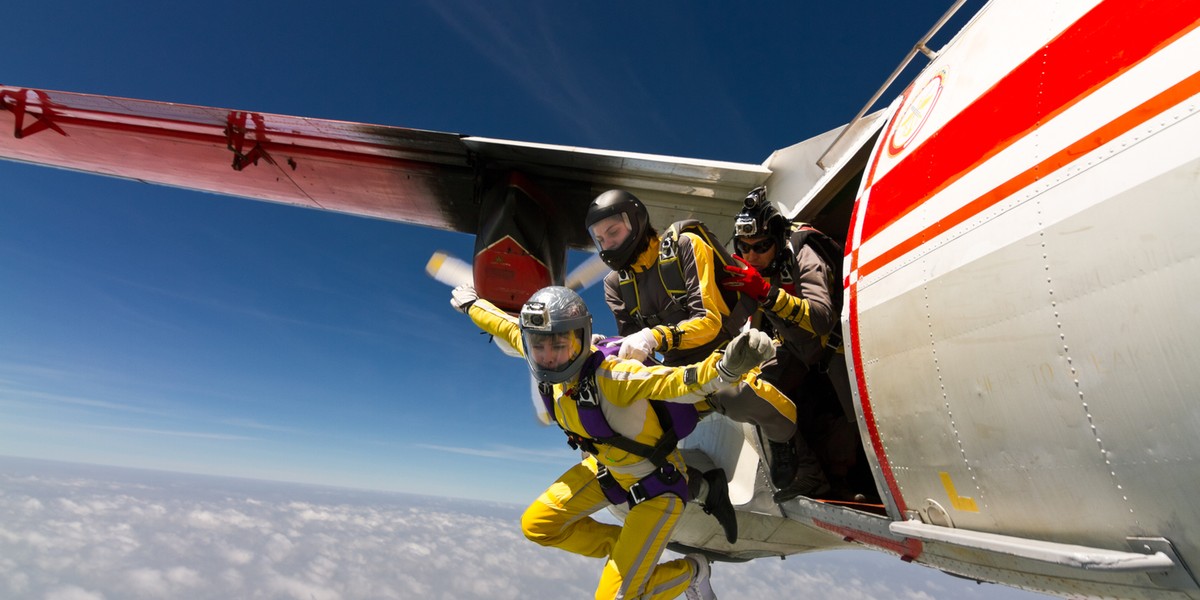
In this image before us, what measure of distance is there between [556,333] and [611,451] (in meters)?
0.93

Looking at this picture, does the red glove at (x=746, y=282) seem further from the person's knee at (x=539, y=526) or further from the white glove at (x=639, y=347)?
the person's knee at (x=539, y=526)

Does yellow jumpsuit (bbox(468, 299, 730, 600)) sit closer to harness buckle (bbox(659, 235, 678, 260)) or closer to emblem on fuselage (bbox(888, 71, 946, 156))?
harness buckle (bbox(659, 235, 678, 260))

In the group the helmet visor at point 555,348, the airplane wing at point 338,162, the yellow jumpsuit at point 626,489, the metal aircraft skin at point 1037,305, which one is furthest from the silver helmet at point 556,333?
the airplane wing at point 338,162

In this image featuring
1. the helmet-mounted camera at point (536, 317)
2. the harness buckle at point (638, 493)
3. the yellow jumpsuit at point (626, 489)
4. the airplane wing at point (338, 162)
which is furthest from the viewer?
the airplane wing at point (338, 162)

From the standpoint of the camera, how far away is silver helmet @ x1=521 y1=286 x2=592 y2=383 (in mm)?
3408

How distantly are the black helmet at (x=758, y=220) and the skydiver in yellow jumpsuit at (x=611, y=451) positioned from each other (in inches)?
41.6

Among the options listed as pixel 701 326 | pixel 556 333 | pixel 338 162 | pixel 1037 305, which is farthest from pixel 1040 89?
pixel 338 162

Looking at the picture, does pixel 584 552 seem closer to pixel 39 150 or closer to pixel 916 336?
pixel 916 336

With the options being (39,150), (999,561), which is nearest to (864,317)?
(999,561)

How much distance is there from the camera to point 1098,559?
1860 millimetres

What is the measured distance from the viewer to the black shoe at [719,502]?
4047mm

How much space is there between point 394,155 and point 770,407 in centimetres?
530

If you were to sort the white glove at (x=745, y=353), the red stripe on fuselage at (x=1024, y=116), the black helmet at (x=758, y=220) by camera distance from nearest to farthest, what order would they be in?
the red stripe on fuselage at (x=1024, y=116) → the white glove at (x=745, y=353) → the black helmet at (x=758, y=220)

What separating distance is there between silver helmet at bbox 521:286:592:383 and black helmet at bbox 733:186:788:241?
1.27 meters
